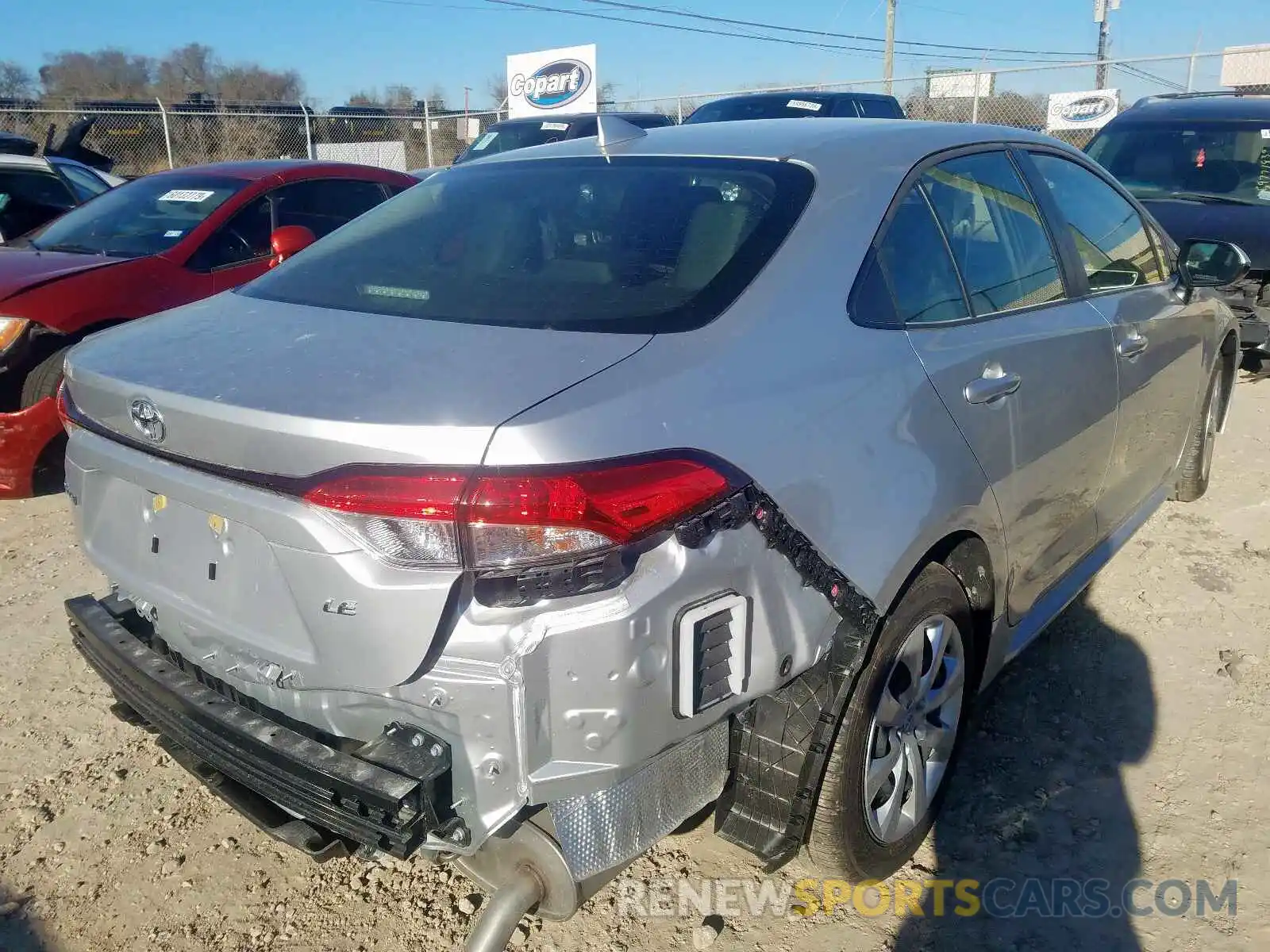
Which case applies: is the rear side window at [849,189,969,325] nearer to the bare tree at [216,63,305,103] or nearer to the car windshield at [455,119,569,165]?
the car windshield at [455,119,569,165]

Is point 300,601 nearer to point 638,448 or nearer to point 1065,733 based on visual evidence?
point 638,448

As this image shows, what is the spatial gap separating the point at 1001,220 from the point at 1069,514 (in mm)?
899

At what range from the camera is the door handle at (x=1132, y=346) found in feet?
10.6

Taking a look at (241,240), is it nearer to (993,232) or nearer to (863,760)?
(993,232)

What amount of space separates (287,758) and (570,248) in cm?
129

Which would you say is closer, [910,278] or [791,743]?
[791,743]

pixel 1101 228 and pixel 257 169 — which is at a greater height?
pixel 257 169

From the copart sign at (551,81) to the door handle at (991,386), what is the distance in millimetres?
21057

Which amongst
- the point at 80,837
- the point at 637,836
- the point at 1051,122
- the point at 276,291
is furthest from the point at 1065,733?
the point at 1051,122

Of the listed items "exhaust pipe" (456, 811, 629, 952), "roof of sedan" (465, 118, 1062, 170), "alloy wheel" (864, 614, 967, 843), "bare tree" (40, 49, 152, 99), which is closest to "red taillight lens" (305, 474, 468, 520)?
"exhaust pipe" (456, 811, 629, 952)

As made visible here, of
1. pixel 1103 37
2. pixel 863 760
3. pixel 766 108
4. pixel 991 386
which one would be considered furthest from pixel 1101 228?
pixel 1103 37

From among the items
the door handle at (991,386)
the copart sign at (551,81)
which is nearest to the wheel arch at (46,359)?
the door handle at (991,386)

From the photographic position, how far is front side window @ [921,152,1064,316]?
104 inches

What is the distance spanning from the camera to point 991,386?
2.45 metres
